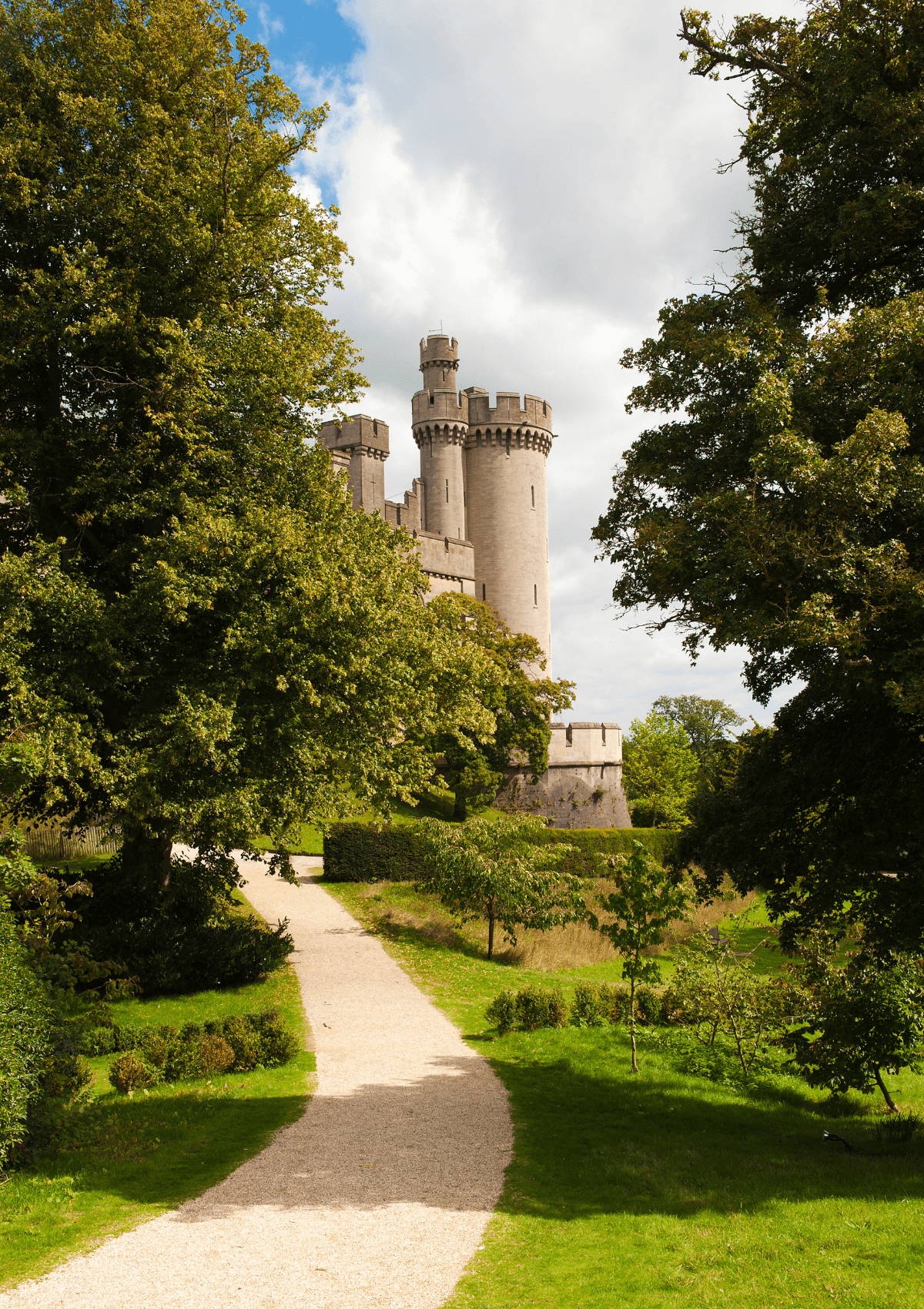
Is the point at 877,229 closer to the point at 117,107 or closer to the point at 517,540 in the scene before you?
the point at 117,107

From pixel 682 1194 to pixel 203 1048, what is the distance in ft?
17.8

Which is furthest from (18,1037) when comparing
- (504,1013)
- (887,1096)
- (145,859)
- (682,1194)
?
(145,859)

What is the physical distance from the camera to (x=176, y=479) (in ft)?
44.2

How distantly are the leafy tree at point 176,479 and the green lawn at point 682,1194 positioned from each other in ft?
16.4

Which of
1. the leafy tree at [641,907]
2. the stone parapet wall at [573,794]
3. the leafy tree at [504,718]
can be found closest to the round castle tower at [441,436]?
the leafy tree at [504,718]

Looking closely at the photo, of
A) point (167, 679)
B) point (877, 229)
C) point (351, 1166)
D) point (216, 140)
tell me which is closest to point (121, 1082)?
point (351, 1166)

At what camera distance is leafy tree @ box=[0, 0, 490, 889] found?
11.6m

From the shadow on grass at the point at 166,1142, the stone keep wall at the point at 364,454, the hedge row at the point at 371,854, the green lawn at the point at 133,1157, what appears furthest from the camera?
the stone keep wall at the point at 364,454

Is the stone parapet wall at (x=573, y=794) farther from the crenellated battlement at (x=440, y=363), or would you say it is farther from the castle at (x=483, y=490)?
the crenellated battlement at (x=440, y=363)

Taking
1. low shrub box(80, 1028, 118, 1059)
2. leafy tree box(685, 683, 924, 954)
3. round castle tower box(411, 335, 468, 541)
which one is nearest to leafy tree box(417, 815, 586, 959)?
leafy tree box(685, 683, 924, 954)

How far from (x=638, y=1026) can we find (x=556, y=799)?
28.6 m

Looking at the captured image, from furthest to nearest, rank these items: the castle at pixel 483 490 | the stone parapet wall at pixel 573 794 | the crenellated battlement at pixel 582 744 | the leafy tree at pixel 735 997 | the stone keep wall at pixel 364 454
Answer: the castle at pixel 483 490 < the stone keep wall at pixel 364 454 < the crenellated battlement at pixel 582 744 < the stone parapet wall at pixel 573 794 < the leafy tree at pixel 735 997

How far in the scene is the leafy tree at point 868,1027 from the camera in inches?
336

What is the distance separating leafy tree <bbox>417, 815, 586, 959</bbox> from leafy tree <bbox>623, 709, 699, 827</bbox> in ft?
78.7
